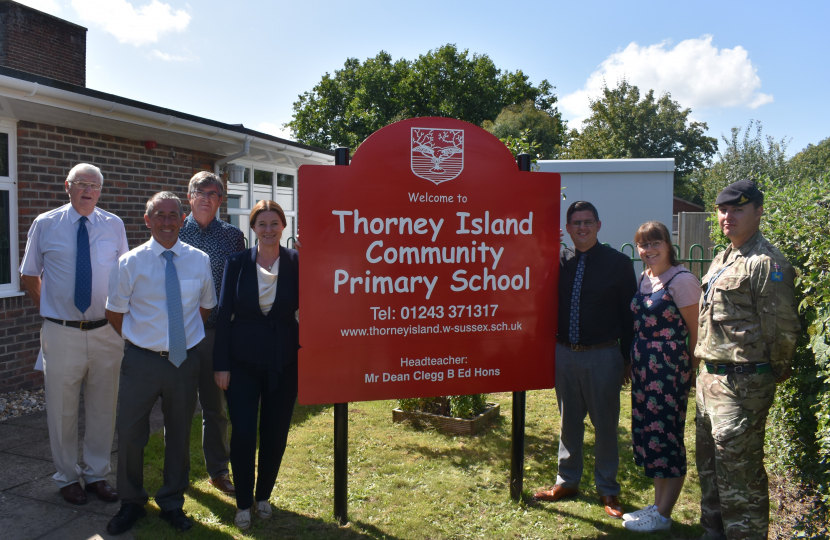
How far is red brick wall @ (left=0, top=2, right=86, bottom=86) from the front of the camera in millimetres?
15680

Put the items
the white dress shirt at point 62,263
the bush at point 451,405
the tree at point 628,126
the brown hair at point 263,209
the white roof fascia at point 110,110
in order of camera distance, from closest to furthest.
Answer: the brown hair at point 263,209, the white dress shirt at point 62,263, the white roof fascia at point 110,110, the bush at point 451,405, the tree at point 628,126

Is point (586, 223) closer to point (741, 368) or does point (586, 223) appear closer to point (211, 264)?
point (741, 368)

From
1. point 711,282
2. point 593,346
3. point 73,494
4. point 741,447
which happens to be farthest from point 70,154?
point 741,447

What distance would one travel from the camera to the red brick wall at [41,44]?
617 inches

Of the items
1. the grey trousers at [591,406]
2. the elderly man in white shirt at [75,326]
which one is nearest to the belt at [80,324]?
the elderly man in white shirt at [75,326]

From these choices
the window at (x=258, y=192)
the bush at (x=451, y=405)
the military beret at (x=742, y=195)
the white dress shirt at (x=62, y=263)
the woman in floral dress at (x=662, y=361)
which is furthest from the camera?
the window at (x=258, y=192)

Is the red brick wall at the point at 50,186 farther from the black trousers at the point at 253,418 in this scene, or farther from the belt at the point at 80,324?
the black trousers at the point at 253,418

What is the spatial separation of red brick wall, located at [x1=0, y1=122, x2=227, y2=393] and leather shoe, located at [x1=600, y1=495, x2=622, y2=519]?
5.55 m

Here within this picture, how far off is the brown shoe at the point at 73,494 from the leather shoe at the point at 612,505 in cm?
323

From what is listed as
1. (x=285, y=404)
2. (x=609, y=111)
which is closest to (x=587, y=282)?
(x=285, y=404)

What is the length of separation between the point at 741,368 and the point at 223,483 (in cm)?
319

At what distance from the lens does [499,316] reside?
3.44m

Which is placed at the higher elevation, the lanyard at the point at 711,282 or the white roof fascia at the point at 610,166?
the white roof fascia at the point at 610,166

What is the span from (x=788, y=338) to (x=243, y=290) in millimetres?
2737
